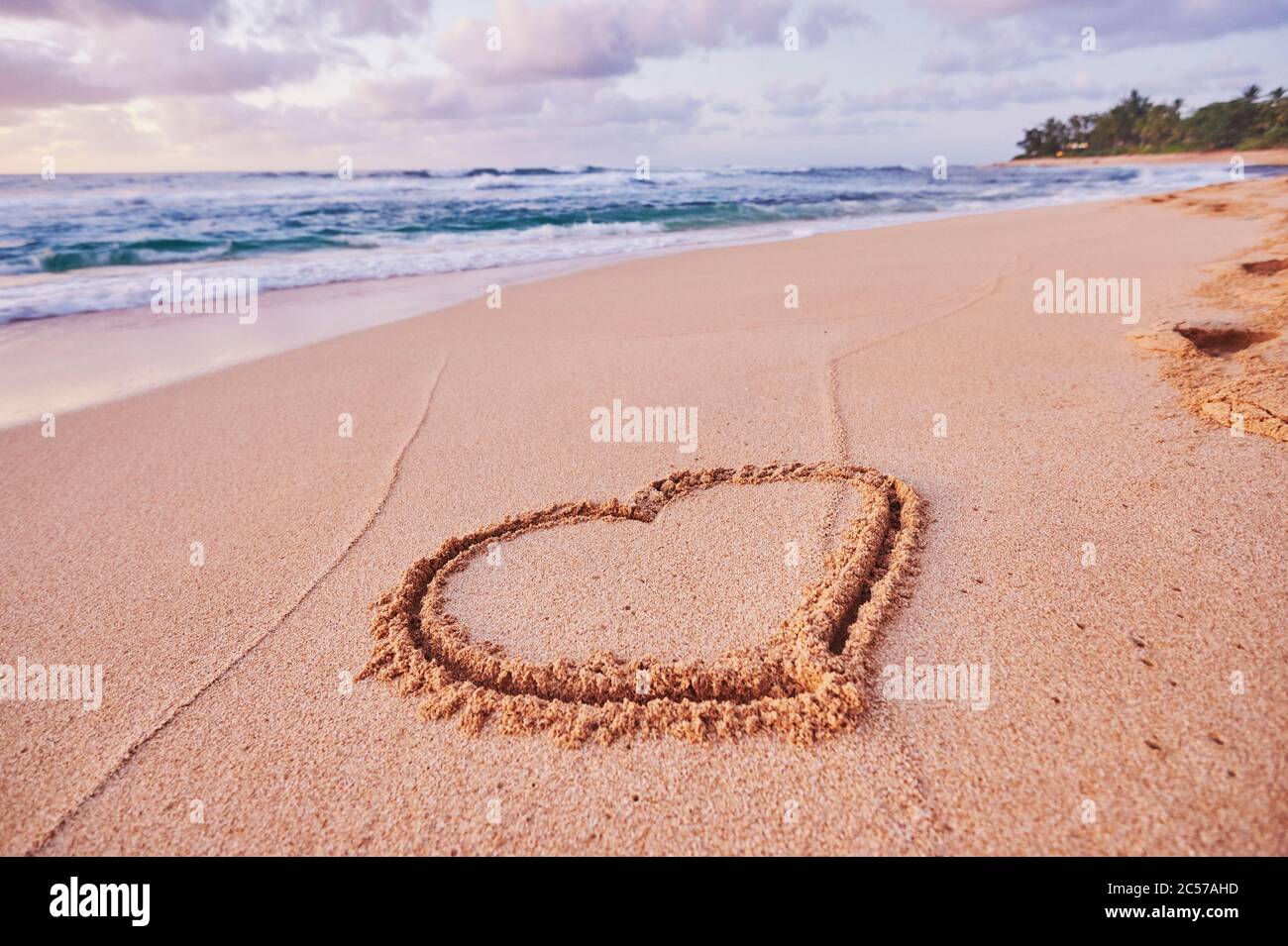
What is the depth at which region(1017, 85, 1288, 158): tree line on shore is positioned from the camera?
4331 cm

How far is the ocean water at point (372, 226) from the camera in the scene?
34.2ft

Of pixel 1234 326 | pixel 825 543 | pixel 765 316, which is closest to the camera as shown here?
pixel 825 543

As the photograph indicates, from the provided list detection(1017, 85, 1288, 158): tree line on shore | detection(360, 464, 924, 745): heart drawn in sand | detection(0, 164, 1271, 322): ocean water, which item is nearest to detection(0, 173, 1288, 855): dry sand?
detection(360, 464, 924, 745): heart drawn in sand

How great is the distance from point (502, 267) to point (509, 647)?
943 centimetres

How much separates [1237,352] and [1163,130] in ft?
215

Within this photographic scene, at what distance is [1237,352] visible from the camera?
3.67 m

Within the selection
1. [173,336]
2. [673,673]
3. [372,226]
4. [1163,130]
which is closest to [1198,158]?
[1163,130]

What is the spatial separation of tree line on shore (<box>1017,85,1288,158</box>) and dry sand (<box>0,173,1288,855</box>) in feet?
175

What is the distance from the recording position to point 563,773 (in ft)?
5.37

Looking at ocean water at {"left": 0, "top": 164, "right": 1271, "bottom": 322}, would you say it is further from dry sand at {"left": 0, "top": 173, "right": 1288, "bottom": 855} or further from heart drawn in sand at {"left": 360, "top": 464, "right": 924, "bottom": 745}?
heart drawn in sand at {"left": 360, "top": 464, "right": 924, "bottom": 745}
